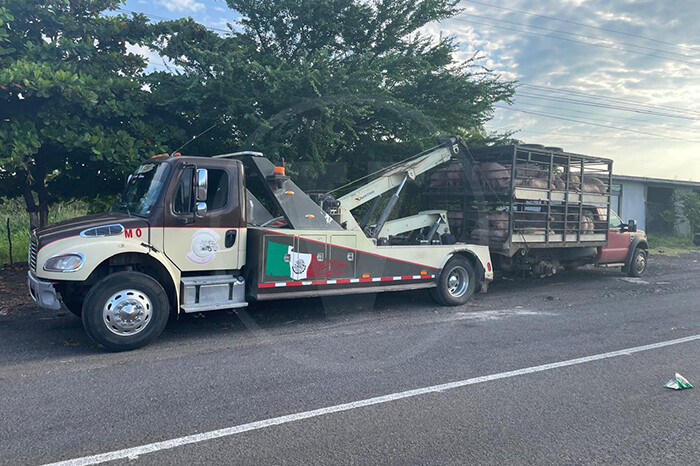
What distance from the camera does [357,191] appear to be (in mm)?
9242

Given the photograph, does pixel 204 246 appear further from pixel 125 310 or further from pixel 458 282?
pixel 458 282

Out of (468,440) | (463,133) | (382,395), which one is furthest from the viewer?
(463,133)

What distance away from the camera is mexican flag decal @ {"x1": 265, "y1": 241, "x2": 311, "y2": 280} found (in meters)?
7.23

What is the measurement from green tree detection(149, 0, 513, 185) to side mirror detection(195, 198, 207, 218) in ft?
13.2

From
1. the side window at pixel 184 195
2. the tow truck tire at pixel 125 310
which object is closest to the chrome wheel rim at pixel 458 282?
the side window at pixel 184 195

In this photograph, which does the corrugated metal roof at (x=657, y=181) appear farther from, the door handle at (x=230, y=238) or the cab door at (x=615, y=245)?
the door handle at (x=230, y=238)

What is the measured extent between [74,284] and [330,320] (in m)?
3.62

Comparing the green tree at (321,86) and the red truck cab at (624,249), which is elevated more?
the green tree at (321,86)

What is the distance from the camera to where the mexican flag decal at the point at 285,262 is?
7.23 meters

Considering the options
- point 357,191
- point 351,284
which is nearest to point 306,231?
point 351,284

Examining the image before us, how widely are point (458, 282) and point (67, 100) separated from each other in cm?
775

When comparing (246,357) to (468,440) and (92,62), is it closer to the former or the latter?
(468,440)

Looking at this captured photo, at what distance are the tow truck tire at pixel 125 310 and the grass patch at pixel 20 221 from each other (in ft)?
24.8

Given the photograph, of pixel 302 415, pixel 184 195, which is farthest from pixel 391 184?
pixel 302 415
